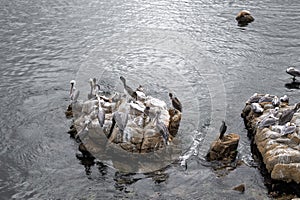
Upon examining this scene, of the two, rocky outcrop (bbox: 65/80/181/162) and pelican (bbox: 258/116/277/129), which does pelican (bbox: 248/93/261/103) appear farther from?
rocky outcrop (bbox: 65/80/181/162)

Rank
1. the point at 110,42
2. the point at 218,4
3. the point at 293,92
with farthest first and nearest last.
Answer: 1. the point at 218,4
2. the point at 110,42
3. the point at 293,92

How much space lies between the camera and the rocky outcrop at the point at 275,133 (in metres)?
15.4

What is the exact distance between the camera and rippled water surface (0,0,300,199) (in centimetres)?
1587

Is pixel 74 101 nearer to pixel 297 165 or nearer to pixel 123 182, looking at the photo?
pixel 123 182

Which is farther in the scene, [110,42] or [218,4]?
[218,4]

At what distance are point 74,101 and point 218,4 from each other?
1887cm

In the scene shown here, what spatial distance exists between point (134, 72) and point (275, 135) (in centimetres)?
927

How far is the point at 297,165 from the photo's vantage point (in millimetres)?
15312

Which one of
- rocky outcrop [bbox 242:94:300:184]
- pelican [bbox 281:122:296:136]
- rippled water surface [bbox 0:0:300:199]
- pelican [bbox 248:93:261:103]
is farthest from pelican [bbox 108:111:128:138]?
pelican [bbox 248:93:261:103]

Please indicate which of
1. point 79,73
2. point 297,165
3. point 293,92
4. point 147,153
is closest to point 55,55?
point 79,73

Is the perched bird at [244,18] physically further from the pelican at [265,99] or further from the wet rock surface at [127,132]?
the wet rock surface at [127,132]

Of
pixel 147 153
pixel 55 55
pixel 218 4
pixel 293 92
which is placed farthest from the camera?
pixel 218 4

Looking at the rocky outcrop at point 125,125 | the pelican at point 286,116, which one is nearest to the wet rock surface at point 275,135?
the pelican at point 286,116

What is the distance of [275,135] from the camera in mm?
17047
